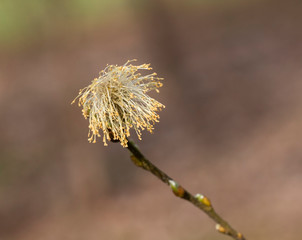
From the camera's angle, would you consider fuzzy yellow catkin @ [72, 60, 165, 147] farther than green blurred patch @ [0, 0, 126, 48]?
No

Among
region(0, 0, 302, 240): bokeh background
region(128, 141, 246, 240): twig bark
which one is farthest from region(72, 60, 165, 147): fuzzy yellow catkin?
region(0, 0, 302, 240): bokeh background

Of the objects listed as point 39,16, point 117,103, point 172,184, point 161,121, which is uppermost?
point 39,16

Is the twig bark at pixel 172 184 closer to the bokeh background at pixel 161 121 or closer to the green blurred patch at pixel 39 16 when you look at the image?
the bokeh background at pixel 161 121

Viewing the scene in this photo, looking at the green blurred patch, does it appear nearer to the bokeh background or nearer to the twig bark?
the bokeh background

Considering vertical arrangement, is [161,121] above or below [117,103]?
above

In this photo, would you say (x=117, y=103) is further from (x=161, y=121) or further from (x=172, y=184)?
(x=161, y=121)

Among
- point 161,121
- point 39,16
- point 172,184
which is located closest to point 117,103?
point 172,184

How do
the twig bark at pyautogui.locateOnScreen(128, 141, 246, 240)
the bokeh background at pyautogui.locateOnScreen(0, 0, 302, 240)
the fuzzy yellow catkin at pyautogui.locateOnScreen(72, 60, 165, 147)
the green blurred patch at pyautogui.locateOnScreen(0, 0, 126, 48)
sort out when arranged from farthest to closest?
1. the green blurred patch at pyautogui.locateOnScreen(0, 0, 126, 48)
2. the bokeh background at pyautogui.locateOnScreen(0, 0, 302, 240)
3. the fuzzy yellow catkin at pyautogui.locateOnScreen(72, 60, 165, 147)
4. the twig bark at pyautogui.locateOnScreen(128, 141, 246, 240)
